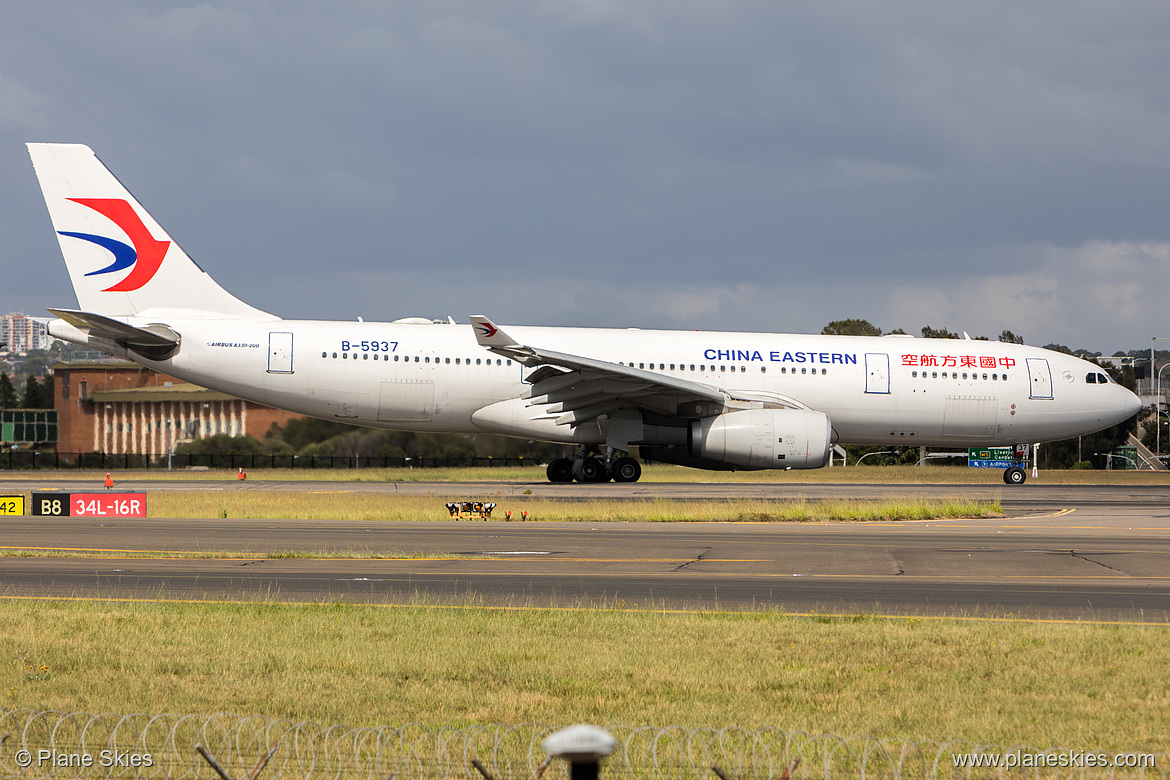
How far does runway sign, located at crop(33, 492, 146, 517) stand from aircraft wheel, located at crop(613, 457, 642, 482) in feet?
41.7

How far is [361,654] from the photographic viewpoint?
912 cm

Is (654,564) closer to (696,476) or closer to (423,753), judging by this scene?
(423,753)

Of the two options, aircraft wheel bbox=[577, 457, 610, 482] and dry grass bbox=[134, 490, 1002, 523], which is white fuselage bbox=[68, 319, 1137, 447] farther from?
dry grass bbox=[134, 490, 1002, 523]

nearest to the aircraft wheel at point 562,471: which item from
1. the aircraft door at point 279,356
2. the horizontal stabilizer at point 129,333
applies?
Result: the aircraft door at point 279,356

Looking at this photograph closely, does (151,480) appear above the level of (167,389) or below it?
below

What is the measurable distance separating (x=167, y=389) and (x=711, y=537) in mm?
50798

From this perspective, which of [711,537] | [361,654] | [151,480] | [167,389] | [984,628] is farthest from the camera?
[167,389]

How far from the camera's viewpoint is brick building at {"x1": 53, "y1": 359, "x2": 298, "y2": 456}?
54838mm

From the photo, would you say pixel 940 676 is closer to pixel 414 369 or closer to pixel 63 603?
pixel 63 603

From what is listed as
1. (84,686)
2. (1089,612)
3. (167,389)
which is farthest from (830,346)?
(167,389)

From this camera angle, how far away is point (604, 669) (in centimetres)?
862

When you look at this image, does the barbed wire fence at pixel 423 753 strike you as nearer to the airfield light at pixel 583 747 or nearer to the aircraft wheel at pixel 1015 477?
the airfield light at pixel 583 747

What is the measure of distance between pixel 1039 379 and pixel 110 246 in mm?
27063

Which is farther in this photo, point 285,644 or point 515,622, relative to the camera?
point 515,622
